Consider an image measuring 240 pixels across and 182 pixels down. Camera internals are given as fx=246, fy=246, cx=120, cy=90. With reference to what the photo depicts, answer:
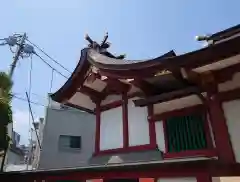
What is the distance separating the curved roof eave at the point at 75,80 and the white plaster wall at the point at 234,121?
15.0 feet

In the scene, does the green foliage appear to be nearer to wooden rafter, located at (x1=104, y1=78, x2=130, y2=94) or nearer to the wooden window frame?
wooden rafter, located at (x1=104, y1=78, x2=130, y2=94)

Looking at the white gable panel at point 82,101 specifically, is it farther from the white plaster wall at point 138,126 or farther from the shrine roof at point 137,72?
the white plaster wall at point 138,126

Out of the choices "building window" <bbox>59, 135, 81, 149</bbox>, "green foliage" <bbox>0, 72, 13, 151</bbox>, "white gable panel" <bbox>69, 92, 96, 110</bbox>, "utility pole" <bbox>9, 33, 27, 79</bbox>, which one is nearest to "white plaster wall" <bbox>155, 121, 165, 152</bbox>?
"white gable panel" <bbox>69, 92, 96, 110</bbox>

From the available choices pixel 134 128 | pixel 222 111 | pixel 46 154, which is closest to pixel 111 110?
pixel 134 128

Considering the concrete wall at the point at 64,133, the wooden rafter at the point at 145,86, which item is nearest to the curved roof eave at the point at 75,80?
the wooden rafter at the point at 145,86

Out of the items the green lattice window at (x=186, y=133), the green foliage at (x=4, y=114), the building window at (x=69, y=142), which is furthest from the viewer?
the building window at (x=69, y=142)

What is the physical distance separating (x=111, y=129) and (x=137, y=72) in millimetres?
2560

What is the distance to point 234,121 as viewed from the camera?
529cm

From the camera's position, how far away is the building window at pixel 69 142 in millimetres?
19008

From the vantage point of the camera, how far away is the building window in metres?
19.0

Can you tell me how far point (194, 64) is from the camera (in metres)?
4.88

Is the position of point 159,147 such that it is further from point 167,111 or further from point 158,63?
point 158,63

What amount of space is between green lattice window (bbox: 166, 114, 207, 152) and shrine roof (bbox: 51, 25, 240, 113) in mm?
858

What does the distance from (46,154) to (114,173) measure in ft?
43.1
